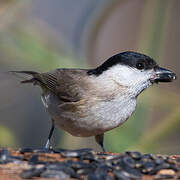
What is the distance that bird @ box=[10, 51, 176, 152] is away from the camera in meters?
4.38

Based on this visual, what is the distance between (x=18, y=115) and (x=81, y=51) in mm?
1796

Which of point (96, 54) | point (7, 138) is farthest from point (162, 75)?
point (7, 138)

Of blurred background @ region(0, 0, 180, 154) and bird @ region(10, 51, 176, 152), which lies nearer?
bird @ region(10, 51, 176, 152)

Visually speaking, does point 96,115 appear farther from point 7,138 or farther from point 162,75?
point 7,138

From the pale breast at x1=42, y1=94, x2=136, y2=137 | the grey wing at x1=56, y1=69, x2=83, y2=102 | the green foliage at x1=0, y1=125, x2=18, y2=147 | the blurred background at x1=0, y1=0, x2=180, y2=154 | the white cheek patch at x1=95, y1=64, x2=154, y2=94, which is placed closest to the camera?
the pale breast at x1=42, y1=94, x2=136, y2=137

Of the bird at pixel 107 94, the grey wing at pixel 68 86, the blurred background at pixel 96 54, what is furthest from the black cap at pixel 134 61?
the blurred background at pixel 96 54

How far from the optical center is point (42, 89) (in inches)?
207

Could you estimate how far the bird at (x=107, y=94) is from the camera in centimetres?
438

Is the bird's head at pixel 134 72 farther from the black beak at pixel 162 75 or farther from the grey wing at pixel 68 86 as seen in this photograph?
the grey wing at pixel 68 86

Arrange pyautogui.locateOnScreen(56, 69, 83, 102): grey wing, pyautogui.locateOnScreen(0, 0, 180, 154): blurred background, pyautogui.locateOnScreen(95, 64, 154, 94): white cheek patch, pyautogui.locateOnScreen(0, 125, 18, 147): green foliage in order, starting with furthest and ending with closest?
pyautogui.locateOnScreen(0, 0, 180, 154): blurred background
pyautogui.locateOnScreen(0, 125, 18, 147): green foliage
pyautogui.locateOnScreen(56, 69, 83, 102): grey wing
pyautogui.locateOnScreen(95, 64, 154, 94): white cheek patch

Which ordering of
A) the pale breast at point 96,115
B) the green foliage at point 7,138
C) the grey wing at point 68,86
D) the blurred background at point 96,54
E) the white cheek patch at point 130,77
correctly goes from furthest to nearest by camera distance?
the blurred background at point 96,54 → the green foliage at point 7,138 → the grey wing at point 68,86 → the white cheek patch at point 130,77 → the pale breast at point 96,115

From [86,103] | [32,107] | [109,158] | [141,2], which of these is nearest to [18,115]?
[32,107]

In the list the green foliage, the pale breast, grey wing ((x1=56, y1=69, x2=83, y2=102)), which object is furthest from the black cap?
the green foliage

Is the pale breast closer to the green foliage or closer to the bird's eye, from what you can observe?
the bird's eye
